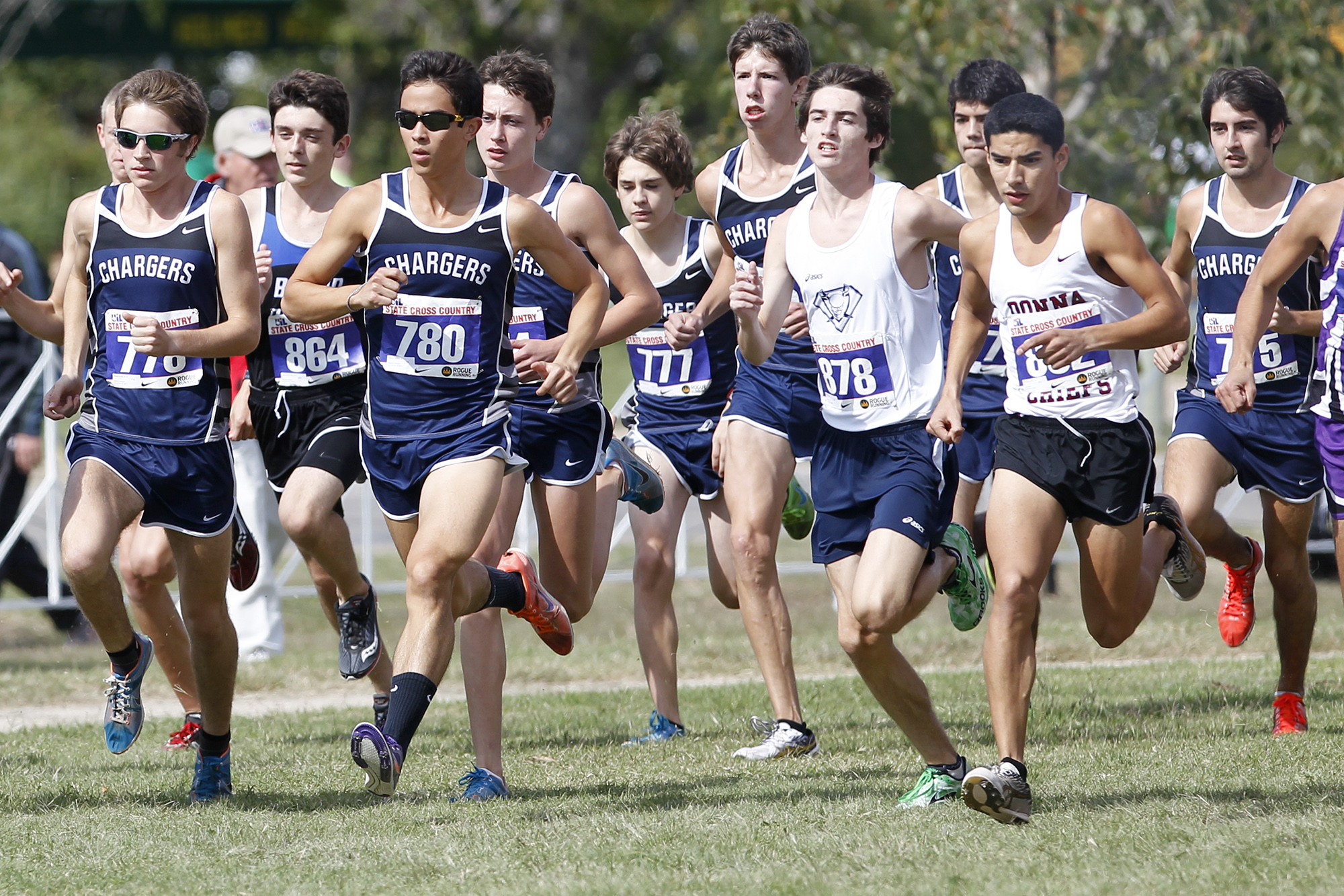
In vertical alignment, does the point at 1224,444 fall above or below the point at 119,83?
below

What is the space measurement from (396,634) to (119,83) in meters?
5.51

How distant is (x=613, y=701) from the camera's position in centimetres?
842

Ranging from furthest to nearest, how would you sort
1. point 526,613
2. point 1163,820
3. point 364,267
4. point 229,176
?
point 229,176
point 526,613
point 364,267
point 1163,820

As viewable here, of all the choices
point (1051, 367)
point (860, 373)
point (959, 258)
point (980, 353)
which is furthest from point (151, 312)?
point (980, 353)

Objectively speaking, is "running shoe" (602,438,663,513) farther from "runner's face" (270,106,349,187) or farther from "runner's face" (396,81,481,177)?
"runner's face" (396,81,481,177)

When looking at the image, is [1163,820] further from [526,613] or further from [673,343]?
[673,343]

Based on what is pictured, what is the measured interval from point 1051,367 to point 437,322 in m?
1.97

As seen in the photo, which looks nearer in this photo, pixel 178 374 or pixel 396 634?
pixel 178 374

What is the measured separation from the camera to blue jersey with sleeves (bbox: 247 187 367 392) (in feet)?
23.2

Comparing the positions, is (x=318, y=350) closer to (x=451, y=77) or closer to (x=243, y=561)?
(x=243, y=561)

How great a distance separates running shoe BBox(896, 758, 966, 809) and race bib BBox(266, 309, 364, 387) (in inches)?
116

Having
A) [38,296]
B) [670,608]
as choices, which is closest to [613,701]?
[670,608]

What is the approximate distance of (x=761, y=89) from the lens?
7312 millimetres

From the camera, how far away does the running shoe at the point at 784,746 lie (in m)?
6.69
